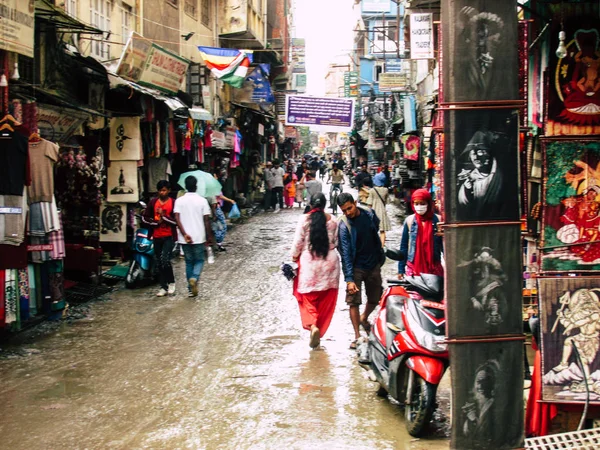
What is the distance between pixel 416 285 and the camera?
229 inches

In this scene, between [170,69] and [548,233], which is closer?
[548,233]

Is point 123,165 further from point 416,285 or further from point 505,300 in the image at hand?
point 505,300

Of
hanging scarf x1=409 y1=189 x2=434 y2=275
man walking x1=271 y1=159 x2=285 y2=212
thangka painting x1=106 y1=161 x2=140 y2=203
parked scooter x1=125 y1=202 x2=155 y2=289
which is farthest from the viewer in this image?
man walking x1=271 y1=159 x2=285 y2=212

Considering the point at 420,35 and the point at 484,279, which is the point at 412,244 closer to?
the point at 484,279

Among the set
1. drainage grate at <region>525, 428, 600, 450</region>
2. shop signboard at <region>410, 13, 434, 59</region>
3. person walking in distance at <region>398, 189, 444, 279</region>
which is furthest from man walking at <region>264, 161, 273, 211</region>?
drainage grate at <region>525, 428, 600, 450</region>

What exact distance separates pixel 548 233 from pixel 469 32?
2.03 m

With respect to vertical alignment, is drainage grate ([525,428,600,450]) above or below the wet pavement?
above

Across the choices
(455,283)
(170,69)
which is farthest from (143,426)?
(170,69)

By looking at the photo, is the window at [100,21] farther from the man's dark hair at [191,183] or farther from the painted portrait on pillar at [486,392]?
the painted portrait on pillar at [486,392]

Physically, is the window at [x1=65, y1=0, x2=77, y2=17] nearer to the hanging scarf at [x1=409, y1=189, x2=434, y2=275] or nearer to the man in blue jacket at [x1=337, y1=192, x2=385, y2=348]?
the man in blue jacket at [x1=337, y1=192, x2=385, y2=348]

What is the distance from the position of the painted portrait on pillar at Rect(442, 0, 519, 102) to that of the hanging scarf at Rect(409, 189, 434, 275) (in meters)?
3.38

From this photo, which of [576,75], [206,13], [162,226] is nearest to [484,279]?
[576,75]

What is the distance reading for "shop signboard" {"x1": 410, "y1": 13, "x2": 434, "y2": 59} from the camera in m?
17.6

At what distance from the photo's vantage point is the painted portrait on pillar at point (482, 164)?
3832 millimetres
